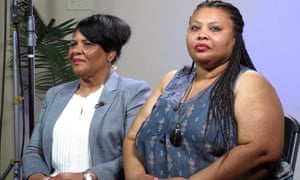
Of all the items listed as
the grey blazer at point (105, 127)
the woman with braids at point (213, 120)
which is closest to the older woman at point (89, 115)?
the grey blazer at point (105, 127)

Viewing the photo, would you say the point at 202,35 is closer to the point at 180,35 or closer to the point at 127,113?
the point at 127,113

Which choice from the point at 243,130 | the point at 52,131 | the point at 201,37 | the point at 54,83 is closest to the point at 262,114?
the point at 243,130

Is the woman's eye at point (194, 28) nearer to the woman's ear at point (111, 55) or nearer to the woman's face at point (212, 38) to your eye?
the woman's face at point (212, 38)

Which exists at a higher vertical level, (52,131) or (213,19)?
(213,19)

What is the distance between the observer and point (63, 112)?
1774mm

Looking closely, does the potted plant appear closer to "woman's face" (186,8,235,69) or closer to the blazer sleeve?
the blazer sleeve

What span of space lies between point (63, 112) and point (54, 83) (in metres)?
0.90

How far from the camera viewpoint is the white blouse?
1.68m

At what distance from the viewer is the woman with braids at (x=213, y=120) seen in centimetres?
119

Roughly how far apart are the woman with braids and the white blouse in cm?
27

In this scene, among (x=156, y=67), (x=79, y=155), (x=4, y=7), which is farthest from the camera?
(x=4, y=7)

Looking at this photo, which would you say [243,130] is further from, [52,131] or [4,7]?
[4,7]

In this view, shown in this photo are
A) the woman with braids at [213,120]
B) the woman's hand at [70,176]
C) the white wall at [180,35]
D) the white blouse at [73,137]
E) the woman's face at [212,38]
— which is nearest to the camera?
the woman with braids at [213,120]

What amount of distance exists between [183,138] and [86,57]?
677mm
